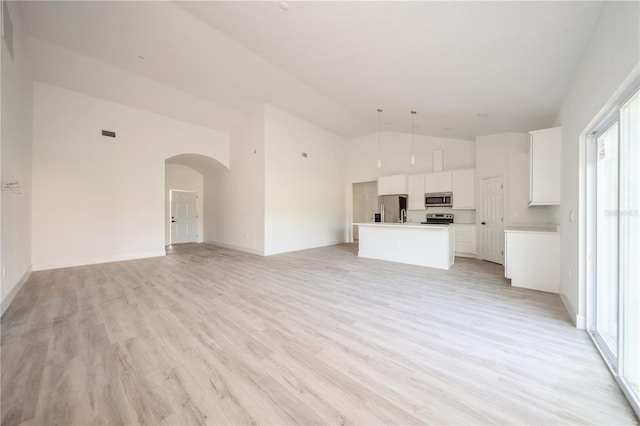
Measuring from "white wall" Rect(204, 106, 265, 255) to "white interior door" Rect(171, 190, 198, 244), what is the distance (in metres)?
1.09

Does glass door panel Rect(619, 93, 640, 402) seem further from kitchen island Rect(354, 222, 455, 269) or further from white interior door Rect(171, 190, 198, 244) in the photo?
white interior door Rect(171, 190, 198, 244)

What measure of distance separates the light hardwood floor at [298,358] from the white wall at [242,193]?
10.6ft

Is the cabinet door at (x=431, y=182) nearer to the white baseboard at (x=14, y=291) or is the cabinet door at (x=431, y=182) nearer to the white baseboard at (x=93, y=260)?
the white baseboard at (x=93, y=260)

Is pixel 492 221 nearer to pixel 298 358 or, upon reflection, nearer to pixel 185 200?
pixel 298 358

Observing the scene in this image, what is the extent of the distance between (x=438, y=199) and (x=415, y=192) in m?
0.74

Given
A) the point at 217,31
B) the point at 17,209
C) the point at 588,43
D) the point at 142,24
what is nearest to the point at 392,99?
the point at 588,43

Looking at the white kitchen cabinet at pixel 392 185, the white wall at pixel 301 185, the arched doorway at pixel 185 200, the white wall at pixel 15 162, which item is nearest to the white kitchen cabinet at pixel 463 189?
the white kitchen cabinet at pixel 392 185

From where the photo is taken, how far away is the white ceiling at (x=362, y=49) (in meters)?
2.30

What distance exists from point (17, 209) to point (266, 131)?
4787 millimetres

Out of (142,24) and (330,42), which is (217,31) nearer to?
(142,24)

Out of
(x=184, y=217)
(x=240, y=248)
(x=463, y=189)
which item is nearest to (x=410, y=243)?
(x=463, y=189)

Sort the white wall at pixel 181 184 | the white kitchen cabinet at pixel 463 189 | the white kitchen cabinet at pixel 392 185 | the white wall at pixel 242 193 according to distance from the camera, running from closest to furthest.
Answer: the white kitchen cabinet at pixel 463 189 → the white wall at pixel 242 193 → the white kitchen cabinet at pixel 392 185 → the white wall at pixel 181 184

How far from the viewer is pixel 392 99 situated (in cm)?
470

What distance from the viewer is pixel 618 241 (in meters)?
1.79
